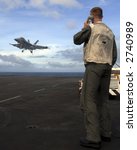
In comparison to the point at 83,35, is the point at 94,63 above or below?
below

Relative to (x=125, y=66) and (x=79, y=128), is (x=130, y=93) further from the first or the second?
(x=79, y=128)

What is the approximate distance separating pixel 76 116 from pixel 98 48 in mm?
3736

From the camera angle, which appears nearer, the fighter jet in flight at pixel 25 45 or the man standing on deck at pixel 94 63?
the man standing on deck at pixel 94 63

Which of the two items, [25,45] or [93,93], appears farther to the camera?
[25,45]

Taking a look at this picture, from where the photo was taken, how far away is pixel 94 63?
5.70 meters

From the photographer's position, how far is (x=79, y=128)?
7.19 metres

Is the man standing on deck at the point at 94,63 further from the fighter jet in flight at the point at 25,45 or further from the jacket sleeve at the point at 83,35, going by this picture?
the fighter jet in flight at the point at 25,45

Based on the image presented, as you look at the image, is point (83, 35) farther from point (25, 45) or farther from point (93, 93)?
point (25, 45)

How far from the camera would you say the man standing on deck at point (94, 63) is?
5.66 meters

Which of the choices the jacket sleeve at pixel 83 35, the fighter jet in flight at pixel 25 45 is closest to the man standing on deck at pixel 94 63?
the jacket sleeve at pixel 83 35

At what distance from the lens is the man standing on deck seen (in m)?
5.66

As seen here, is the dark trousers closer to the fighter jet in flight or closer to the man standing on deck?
the man standing on deck

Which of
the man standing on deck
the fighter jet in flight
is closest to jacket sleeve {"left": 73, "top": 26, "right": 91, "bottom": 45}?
the man standing on deck

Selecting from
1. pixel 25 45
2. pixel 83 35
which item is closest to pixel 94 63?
pixel 83 35
